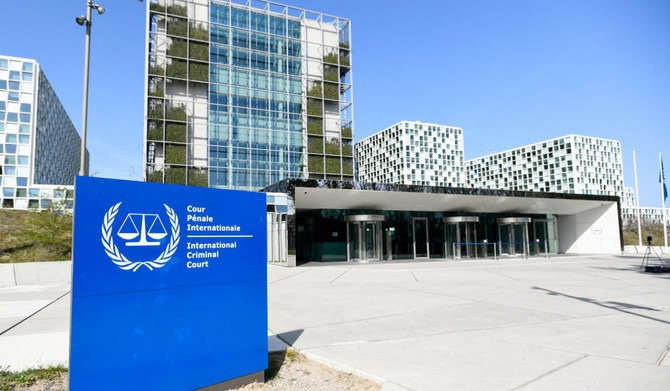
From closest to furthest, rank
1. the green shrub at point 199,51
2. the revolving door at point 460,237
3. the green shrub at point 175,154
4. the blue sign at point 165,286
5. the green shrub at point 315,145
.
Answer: the blue sign at point 165,286
the revolving door at point 460,237
the green shrub at point 175,154
the green shrub at point 199,51
the green shrub at point 315,145

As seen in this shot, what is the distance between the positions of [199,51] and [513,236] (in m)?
44.2

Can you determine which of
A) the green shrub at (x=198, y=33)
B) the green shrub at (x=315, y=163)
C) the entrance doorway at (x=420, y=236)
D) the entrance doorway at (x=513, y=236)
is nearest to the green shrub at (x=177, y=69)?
the green shrub at (x=198, y=33)

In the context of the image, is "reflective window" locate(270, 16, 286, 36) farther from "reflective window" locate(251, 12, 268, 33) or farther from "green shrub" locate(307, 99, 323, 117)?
"green shrub" locate(307, 99, 323, 117)

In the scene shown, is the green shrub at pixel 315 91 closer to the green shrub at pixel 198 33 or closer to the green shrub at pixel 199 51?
the green shrub at pixel 199 51

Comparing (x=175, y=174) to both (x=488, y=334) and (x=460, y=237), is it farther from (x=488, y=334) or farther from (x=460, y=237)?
(x=488, y=334)

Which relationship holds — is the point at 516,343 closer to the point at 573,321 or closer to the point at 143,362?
the point at 573,321

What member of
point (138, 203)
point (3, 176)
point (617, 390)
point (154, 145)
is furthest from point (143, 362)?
point (3, 176)

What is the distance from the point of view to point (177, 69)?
49656 millimetres

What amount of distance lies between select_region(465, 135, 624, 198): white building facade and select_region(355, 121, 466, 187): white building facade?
15.7 m

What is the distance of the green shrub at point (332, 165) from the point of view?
57219 mm

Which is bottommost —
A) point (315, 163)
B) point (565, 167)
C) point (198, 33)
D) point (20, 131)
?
point (315, 163)

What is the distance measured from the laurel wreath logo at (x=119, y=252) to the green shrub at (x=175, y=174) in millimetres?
47955

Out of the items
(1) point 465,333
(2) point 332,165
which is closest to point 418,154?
(2) point 332,165

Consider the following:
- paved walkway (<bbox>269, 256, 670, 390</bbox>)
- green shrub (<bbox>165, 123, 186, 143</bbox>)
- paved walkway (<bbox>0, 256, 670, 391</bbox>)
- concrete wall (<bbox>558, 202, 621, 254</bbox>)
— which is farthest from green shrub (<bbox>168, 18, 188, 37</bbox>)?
paved walkway (<bbox>269, 256, 670, 390</bbox>)
